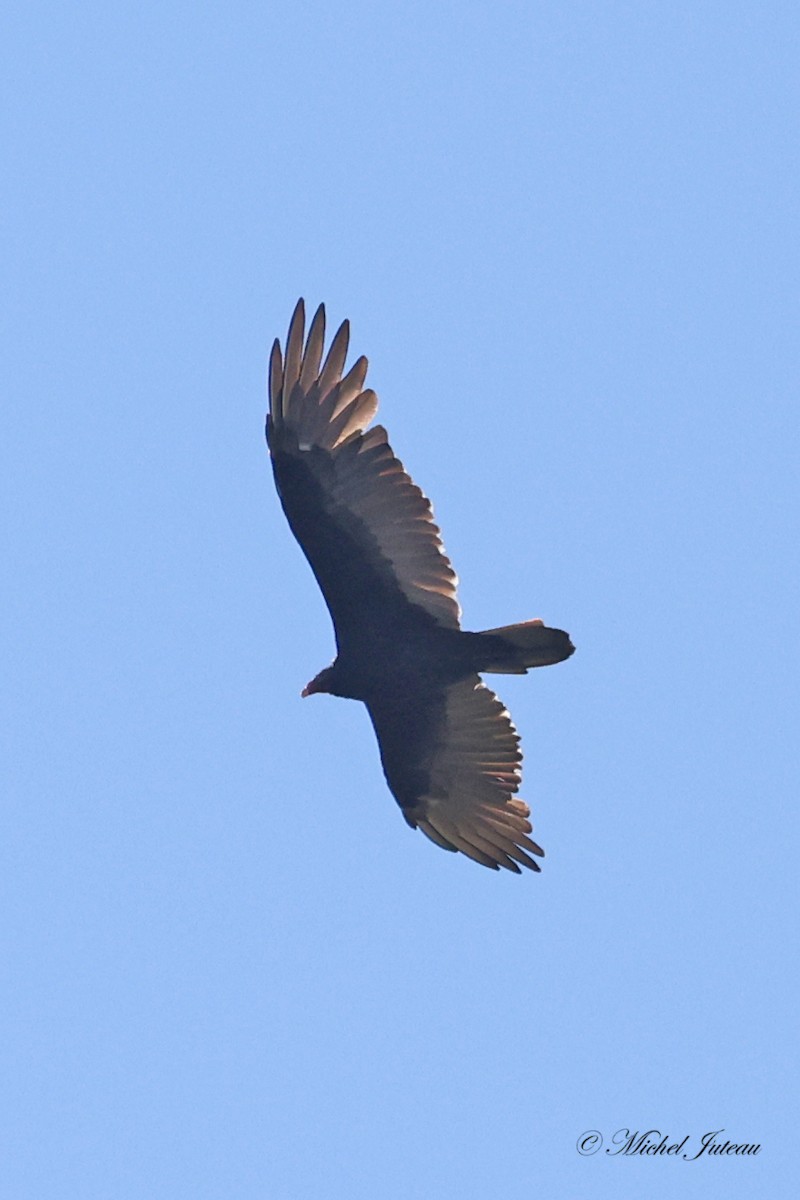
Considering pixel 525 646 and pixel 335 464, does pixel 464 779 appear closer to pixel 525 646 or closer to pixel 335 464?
pixel 525 646

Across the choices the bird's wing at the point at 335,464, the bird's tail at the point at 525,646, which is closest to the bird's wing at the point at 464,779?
the bird's tail at the point at 525,646

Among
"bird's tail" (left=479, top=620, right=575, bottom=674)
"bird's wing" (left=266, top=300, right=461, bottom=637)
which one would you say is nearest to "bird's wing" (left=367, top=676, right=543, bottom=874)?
"bird's tail" (left=479, top=620, right=575, bottom=674)

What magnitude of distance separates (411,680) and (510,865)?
4.95ft

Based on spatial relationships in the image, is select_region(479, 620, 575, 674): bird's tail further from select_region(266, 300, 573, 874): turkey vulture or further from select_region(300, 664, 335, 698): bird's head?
select_region(300, 664, 335, 698): bird's head

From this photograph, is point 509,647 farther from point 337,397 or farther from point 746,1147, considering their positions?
point 746,1147

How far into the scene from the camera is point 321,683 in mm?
14797

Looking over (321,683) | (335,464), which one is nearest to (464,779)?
(321,683)

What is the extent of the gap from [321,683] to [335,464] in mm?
1636

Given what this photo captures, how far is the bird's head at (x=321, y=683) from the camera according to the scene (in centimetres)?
1476

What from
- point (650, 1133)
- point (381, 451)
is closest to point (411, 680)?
point (381, 451)

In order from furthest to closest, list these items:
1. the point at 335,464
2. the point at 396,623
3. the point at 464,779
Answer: the point at 464,779, the point at 396,623, the point at 335,464

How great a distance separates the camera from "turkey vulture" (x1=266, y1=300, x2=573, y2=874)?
14.0 m

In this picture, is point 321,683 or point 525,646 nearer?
point 525,646

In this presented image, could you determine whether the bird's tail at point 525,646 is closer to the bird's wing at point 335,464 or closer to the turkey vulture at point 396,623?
the turkey vulture at point 396,623
